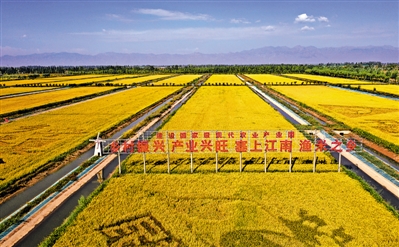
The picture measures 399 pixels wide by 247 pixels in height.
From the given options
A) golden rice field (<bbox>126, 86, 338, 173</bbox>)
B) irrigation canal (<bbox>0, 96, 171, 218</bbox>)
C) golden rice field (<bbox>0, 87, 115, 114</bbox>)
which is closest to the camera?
irrigation canal (<bbox>0, 96, 171, 218</bbox>)

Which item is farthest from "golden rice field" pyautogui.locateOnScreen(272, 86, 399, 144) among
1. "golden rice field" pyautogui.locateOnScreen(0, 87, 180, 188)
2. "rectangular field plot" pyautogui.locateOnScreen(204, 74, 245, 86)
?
"rectangular field plot" pyautogui.locateOnScreen(204, 74, 245, 86)

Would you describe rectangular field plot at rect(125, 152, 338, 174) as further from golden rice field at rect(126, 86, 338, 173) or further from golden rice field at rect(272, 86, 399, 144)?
golden rice field at rect(272, 86, 399, 144)

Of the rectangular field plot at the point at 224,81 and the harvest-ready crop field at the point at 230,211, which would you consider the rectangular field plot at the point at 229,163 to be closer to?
the harvest-ready crop field at the point at 230,211

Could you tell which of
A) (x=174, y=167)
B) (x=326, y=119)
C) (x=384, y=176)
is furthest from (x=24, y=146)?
(x=326, y=119)

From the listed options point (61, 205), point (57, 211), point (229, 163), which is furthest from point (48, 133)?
point (229, 163)

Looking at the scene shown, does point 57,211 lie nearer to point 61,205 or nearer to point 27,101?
point 61,205

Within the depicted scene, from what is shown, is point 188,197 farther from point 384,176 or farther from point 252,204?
point 384,176
